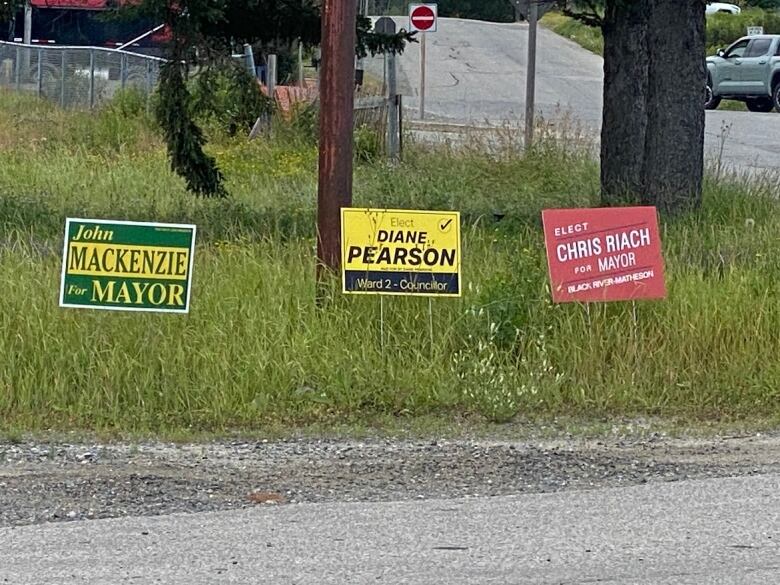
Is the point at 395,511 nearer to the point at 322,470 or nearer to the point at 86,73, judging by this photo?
the point at 322,470

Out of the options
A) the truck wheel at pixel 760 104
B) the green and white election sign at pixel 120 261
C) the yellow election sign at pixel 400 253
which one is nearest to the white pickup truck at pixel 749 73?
the truck wheel at pixel 760 104

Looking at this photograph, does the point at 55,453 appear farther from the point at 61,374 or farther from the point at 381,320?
the point at 381,320

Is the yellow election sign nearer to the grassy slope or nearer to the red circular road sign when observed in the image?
the grassy slope

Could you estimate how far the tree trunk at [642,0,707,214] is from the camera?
40.2 feet

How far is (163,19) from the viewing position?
11.7m

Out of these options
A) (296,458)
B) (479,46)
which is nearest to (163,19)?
(296,458)

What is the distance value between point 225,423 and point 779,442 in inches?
120

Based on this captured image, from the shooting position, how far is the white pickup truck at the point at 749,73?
32.6m

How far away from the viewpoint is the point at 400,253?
28.7 feet

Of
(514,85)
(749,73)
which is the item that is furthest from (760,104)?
(514,85)

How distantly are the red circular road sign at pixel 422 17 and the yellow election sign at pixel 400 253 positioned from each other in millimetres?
17776

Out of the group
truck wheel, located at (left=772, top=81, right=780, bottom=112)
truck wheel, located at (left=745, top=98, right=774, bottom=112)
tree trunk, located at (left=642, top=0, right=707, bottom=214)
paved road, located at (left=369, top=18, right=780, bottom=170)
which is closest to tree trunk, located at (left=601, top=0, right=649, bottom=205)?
tree trunk, located at (left=642, top=0, right=707, bottom=214)

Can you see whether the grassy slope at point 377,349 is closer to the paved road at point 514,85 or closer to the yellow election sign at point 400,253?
the yellow election sign at point 400,253

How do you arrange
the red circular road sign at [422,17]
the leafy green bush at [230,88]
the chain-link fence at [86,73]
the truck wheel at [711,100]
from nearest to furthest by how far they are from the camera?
the leafy green bush at [230,88] < the chain-link fence at [86,73] < the red circular road sign at [422,17] < the truck wheel at [711,100]
